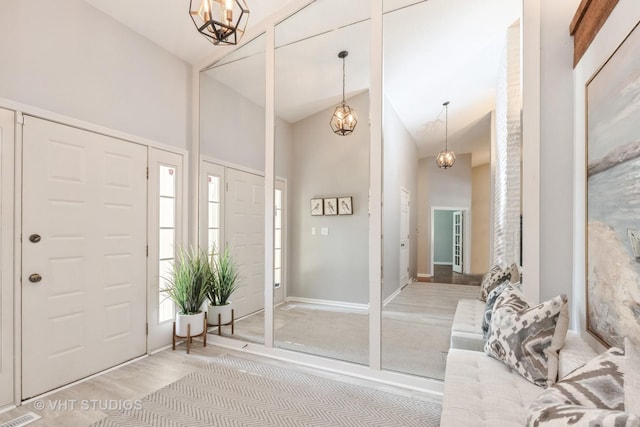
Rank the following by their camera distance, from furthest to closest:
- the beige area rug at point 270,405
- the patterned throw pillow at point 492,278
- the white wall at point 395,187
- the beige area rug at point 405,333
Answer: the white wall at point 395,187 < the beige area rug at point 405,333 < the patterned throw pillow at point 492,278 < the beige area rug at point 270,405

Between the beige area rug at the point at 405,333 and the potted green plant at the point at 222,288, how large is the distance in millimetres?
827

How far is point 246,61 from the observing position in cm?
340

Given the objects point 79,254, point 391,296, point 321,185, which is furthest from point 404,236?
point 79,254

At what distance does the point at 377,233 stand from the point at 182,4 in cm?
265

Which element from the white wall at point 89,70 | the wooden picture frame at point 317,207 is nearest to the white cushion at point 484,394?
the wooden picture frame at point 317,207

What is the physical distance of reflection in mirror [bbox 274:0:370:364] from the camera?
2.81m

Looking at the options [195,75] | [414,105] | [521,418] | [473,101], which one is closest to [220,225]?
[195,75]

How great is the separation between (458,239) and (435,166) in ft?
2.19

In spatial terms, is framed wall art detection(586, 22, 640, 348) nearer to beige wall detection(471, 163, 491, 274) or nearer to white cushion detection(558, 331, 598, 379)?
white cushion detection(558, 331, 598, 379)

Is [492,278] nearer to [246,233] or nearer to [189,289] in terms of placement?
[246,233]

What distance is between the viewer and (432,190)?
9.12 feet

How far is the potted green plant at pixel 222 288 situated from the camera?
11.1 feet

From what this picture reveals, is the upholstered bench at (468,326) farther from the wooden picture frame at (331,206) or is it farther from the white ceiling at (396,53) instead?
the wooden picture frame at (331,206)

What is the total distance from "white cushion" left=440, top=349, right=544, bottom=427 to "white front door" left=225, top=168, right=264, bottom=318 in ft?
6.67
